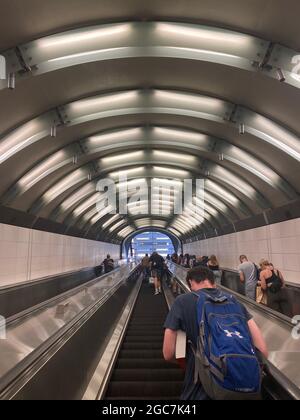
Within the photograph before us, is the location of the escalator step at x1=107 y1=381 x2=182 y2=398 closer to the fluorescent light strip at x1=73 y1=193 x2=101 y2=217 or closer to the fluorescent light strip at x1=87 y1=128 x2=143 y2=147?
the fluorescent light strip at x1=87 y1=128 x2=143 y2=147

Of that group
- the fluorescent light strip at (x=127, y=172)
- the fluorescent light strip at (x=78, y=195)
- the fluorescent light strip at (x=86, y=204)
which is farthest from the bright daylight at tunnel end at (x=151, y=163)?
the fluorescent light strip at (x=86, y=204)

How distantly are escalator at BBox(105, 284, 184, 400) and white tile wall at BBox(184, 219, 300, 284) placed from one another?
146 inches

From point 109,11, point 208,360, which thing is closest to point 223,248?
point 109,11

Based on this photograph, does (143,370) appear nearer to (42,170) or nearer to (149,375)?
(149,375)

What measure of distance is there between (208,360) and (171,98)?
545 centimetres

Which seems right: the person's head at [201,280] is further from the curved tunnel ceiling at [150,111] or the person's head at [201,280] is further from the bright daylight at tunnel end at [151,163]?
the curved tunnel ceiling at [150,111]

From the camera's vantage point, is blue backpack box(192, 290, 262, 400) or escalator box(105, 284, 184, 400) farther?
escalator box(105, 284, 184, 400)

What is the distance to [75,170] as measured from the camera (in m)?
10.3

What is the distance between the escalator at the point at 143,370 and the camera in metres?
4.45

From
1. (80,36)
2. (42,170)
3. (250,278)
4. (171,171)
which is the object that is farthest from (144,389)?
(171,171)

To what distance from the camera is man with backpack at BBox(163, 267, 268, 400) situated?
1.99 metres

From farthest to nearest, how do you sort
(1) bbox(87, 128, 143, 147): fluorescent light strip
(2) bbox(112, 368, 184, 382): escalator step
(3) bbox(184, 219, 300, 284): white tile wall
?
1. (3) bbox(184, 219, 300, 284): white tile wall
2. (1) bbox(87, 128, 143, 147): fluorescent light strip
3. (2) bbox(112, 368, 184, 382): escalator step

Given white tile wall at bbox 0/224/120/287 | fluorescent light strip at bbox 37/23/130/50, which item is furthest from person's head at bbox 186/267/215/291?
white tile wall at bbox 0/224/120/287
